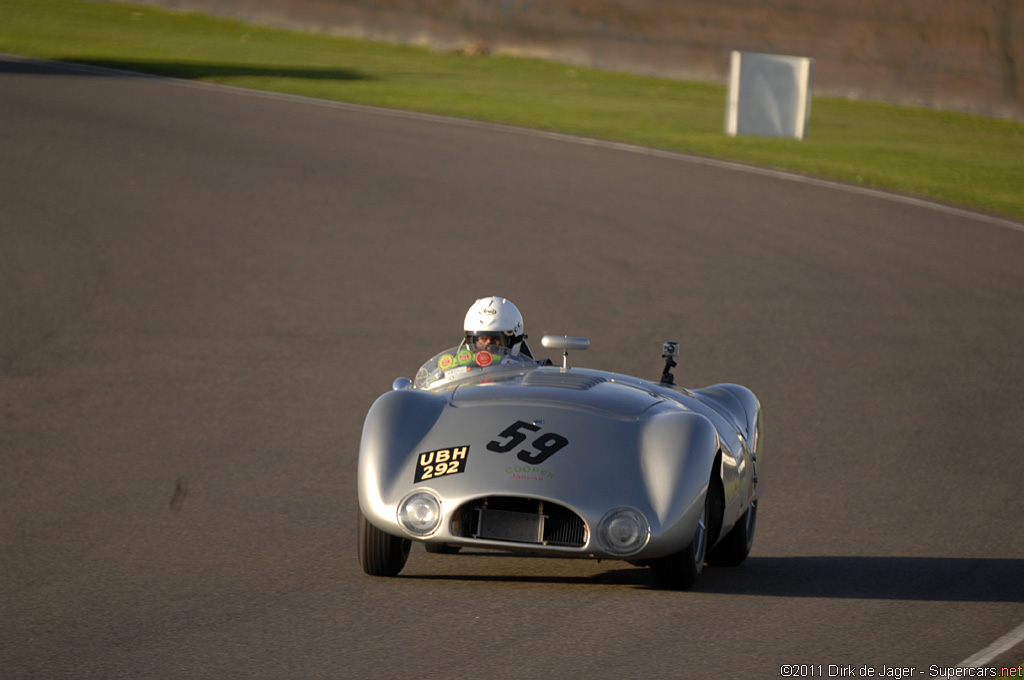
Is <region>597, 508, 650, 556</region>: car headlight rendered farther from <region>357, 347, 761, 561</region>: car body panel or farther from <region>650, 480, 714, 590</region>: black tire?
<region>650, 480, 714, 590</region>: black tire

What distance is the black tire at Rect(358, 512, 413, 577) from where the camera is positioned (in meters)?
6.88

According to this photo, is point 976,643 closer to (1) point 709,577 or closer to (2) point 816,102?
(1) point 709,577

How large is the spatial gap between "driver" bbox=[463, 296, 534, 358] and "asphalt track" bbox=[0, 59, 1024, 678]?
1236mm

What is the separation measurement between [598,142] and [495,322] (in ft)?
47.5

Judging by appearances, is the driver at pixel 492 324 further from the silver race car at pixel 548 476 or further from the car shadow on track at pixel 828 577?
the car shadow on track at pixel 828 577

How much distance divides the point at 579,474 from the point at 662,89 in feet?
81.1

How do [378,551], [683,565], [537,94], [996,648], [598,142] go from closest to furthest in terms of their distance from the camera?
[996,648] → [683,565] → [378,551] → [598,142] → [537,94]

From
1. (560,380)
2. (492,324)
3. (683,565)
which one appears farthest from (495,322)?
(683,565)

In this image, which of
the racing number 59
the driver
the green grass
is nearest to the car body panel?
the racing number 59

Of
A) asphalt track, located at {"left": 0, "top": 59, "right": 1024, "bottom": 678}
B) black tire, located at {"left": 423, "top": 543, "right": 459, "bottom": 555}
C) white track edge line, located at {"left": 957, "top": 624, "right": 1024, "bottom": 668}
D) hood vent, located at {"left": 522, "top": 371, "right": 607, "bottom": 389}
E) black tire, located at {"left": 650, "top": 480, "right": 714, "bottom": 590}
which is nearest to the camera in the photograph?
white track edge line, located at {"left": 957, "top": 624, "right": 1024, "bottom": 668}

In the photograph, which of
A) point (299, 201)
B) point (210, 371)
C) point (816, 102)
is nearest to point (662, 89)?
point (816, 102)

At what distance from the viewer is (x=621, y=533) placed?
6469 mm

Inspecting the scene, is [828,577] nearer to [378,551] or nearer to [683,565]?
[683,565]

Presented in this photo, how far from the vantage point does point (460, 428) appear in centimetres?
682
